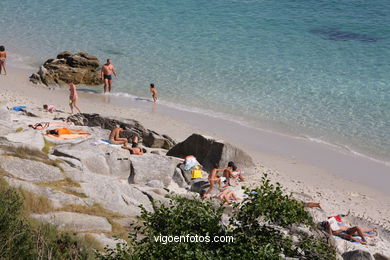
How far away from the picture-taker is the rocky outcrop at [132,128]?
17125 millimetres

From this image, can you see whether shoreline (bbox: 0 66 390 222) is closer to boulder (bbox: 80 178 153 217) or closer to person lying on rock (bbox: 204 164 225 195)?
person lying on rock (bbox: 204 164 225 195)

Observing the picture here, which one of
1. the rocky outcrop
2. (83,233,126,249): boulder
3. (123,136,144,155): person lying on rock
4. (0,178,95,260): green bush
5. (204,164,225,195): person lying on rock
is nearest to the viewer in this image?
(0,178,95,260): green bush

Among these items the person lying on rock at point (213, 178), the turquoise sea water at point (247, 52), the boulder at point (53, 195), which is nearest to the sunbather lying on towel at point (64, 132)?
the person lying on rock at point (213, 178)

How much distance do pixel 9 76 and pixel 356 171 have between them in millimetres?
16388

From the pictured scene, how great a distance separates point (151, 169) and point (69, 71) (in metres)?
11.4

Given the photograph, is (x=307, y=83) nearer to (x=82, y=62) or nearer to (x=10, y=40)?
(x=82, y=62)

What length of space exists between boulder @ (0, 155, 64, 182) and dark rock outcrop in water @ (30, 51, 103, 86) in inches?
499

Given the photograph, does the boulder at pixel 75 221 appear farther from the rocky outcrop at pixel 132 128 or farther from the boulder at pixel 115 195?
the rocky outcrop at pixel 132 128

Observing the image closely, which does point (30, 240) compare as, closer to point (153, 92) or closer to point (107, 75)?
point (153, 92)

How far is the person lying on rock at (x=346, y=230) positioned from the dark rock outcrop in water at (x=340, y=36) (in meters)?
20.7

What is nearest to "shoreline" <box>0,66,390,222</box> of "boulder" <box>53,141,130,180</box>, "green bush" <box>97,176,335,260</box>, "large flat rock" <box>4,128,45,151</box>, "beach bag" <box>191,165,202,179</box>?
"beach bag" <box>191,165,202,179</box>

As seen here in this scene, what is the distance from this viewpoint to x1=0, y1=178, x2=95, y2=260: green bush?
7168 mm

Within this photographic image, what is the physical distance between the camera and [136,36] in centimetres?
3191

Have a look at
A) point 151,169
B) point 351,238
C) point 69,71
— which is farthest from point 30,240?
point 69,71
